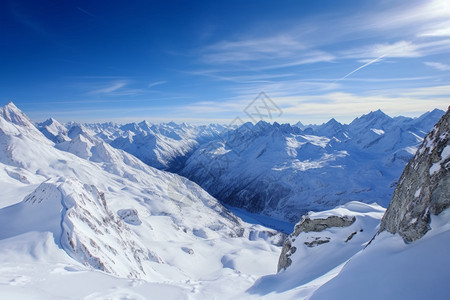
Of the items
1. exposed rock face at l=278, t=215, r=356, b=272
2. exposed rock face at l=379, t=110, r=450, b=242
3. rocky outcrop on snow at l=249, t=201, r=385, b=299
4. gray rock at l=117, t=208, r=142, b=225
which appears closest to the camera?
exposed rock face at l=379, t=110, r=450, b=242

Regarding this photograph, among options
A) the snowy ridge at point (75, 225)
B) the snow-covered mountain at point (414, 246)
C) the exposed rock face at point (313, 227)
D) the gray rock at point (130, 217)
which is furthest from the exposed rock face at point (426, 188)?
the gray rock at point (130, 217)

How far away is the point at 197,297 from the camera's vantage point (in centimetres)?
2069

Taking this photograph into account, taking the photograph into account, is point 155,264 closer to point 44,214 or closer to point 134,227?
point 44,214

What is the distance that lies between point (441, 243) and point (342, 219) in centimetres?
2340

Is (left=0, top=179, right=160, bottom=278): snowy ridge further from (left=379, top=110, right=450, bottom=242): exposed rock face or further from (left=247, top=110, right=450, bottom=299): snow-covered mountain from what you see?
A: (left=379, top=110, right=450, bottom=242): exposed rock face

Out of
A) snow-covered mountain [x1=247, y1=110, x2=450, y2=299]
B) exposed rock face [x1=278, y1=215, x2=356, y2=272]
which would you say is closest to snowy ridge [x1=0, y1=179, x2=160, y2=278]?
exposed rock face [x1=278, y1=215, x2=356, y2=272]

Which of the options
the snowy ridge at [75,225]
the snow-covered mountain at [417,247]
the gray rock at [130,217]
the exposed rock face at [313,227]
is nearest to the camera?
the snow-covered mountain at [417,247]

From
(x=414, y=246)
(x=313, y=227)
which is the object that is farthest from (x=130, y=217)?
(x=414, y=246)

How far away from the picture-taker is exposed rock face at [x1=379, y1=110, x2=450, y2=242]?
478 inches

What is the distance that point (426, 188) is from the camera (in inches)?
512

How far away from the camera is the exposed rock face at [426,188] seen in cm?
1215

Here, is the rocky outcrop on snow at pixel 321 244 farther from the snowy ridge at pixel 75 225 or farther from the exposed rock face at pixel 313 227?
the snowy ridge at pixel 75 225

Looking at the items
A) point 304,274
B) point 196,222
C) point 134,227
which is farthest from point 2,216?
Result: point 196,222

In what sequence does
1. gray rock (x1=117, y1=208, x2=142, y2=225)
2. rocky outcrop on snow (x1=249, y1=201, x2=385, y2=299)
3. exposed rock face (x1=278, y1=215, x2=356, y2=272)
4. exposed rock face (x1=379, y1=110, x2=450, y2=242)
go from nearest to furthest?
exposed rock face (x1=379, y1=110, x2=450, y2=242) → rocky outcrop on snow (x1=249, y1=201, x2=385, y2=299) → exposed rock face (x1=278, y1=215, x2=356, y2=272) → gray rock (x1=117, y1=208, x2=142, y2=225)
